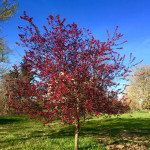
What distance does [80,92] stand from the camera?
4.14 meters

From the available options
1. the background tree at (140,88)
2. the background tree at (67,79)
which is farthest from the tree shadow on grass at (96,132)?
the background tree at (140,88)

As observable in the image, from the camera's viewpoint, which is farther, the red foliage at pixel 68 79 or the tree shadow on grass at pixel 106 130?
the tree shadow on grass at pixel 106 130

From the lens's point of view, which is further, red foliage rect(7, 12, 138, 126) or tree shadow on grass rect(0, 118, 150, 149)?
tree shadow on grass rect(0, 118, 150, 149)

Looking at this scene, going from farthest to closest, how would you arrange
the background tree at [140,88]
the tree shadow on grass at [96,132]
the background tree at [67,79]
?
the background tree at [140,88]
the tree shadow on grass at [96,132]
the background tree at [67,79]

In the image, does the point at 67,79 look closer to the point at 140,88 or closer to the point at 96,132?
the point at 96,132

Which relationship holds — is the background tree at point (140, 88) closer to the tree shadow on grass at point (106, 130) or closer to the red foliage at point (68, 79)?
the tree shadow on grass at point (106, 130)

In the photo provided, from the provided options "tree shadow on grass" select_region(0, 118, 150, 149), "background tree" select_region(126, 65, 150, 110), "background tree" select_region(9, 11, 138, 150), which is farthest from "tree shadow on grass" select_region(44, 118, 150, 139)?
"background tree" select_region(126, 65, 150, 110)

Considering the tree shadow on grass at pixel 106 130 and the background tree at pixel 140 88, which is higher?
the background tree at pixel 140 88

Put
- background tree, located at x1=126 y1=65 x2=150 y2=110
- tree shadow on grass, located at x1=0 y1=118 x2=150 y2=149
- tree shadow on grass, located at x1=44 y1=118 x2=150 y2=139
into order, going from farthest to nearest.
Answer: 1. background tree, located at x1=126 y1=65 x2=150 y2=110
2. tree shadow on grass, located at x1=44 y1=118 x2=150 y2=139
3. tree shadow on grass, located at x1=0 y1=118 x2=150 y2=149

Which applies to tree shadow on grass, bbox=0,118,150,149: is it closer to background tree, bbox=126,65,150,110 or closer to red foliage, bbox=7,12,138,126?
red foliage, bbox=7,12,138,126

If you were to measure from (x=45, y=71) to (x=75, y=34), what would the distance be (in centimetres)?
179

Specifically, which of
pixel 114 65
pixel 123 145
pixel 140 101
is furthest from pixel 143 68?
pixel 114 65

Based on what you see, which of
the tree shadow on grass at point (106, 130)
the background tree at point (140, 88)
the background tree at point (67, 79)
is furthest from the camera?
the background tree at point (140, 88)

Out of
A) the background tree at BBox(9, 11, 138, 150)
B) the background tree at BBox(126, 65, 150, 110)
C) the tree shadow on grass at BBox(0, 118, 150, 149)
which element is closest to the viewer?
the background tree at BBox(9, 11, 138, 150)
